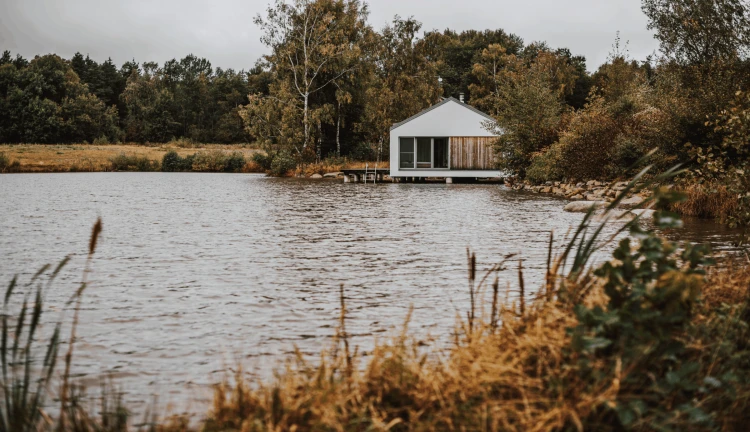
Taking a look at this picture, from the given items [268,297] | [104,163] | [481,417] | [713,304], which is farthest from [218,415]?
[104,163]

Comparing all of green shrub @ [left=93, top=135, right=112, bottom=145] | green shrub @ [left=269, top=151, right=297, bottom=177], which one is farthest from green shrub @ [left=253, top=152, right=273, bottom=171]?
green shrub @ [left=93, top=135, right=112, bottom=145]

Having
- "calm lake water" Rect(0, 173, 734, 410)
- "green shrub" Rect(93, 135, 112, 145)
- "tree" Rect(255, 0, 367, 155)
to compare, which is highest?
"tree" Rect(255, 0, 367, 155)

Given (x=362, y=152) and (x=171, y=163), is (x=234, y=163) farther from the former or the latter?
(x=362, y=152)

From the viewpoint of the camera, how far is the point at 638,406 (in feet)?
11.0

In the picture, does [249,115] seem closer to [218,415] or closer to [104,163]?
[104,163]

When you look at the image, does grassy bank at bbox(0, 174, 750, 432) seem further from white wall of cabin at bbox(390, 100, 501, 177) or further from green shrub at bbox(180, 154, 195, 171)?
green shrub at bbox(180, 154, 195, 171)

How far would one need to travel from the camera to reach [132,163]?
61.0m

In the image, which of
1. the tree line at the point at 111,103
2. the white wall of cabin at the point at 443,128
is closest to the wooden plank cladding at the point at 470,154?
the white wall of cabin at the point at 443,128

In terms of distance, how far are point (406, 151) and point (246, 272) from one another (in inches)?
1330

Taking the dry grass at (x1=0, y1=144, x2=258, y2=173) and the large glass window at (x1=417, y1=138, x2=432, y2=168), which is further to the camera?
the dry grass at (x1=0, y1=144, x2=258, y2=173)

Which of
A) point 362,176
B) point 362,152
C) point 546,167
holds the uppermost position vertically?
point 362,152

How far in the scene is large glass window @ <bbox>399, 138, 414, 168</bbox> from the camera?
43.9 meters

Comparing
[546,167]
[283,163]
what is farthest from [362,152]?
[546,167]

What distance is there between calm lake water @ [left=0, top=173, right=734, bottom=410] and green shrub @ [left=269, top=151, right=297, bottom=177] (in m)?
26.7
